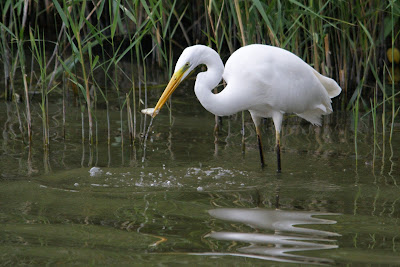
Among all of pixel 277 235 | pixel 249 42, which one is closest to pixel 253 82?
pixel 249 42

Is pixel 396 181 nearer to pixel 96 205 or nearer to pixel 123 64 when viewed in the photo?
pixel 96 205

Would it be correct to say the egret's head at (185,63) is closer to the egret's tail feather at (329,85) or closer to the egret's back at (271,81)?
the egret's back at (271,81)

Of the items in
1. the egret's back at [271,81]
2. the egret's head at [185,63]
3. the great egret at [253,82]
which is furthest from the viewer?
the egret's back at [271,81]

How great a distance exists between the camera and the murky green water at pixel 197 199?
282 cm

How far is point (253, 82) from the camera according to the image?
458 cm

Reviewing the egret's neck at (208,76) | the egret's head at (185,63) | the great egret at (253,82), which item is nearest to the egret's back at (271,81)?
the great egret at (253,82)

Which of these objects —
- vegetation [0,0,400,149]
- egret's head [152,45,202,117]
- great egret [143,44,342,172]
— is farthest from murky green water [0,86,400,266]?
egret's head [152,45,202,117]

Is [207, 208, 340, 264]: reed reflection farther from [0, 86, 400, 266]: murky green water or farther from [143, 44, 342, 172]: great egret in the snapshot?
[143, 44, 342, 172]: great egret

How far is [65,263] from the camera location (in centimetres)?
264

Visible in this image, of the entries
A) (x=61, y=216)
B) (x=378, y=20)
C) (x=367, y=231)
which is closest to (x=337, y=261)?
(x=367, y=231)

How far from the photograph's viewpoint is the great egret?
4.36 metres

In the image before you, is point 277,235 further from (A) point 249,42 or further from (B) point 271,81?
(A) point 249,42

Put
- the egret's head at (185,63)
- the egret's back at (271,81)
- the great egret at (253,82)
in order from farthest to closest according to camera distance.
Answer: the egret's back at (271,81), the great egret at (253,82), the egret's head at (185,63)

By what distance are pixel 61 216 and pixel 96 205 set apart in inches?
11.6
